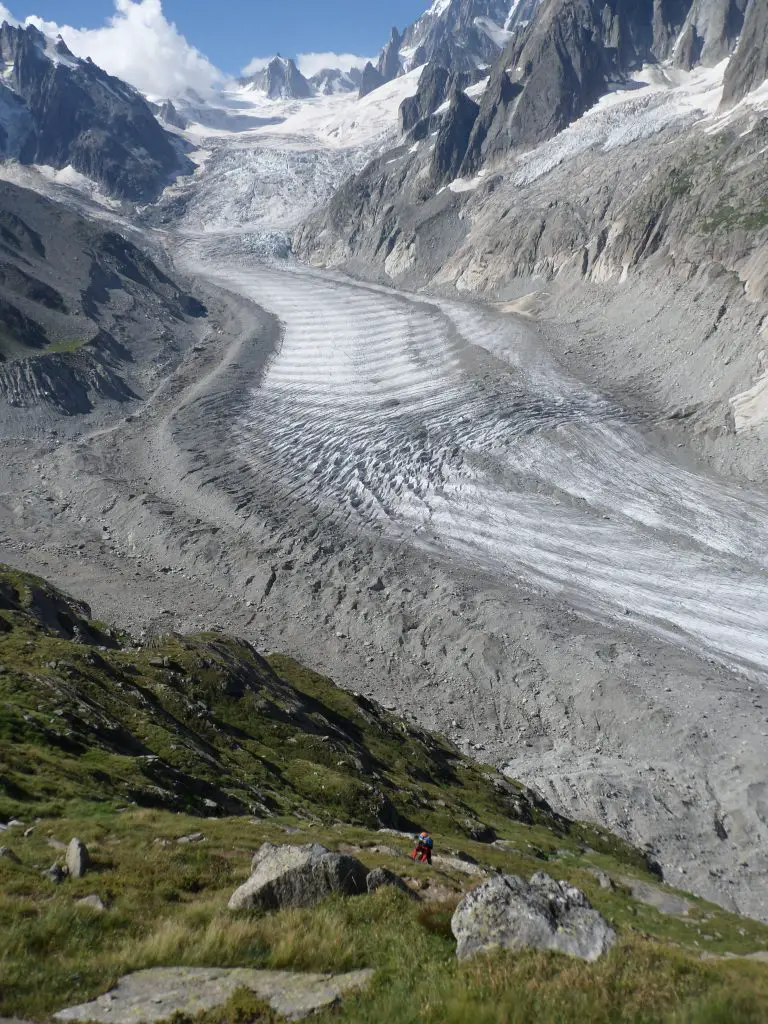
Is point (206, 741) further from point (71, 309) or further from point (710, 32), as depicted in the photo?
point (710, 32)

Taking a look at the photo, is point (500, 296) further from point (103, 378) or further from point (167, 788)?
point (167, 788)

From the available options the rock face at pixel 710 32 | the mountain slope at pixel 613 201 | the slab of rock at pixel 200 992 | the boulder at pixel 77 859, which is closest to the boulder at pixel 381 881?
the slab of rock at pixel 200 992

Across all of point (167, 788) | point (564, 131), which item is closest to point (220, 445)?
point (167, 788)

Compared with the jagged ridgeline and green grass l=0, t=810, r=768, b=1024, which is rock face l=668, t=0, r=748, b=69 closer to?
the jagged ridgeline

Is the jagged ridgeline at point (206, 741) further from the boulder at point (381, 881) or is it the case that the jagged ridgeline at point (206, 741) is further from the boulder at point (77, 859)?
the boulder at point (381, 881)

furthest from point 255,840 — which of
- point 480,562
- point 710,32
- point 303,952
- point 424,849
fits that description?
point 710,32

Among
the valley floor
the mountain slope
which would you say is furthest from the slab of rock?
the mountain slope
